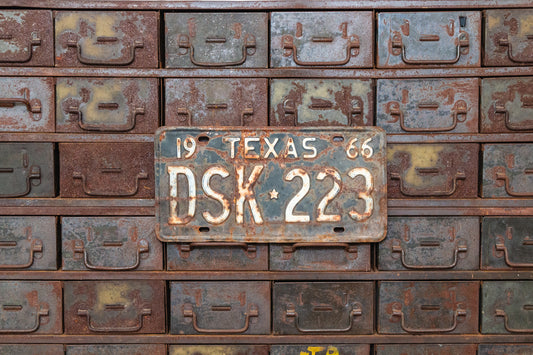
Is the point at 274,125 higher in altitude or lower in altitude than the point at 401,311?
higher

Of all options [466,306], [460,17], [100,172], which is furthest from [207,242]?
[460,17]

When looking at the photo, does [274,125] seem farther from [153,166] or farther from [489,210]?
[489,210]

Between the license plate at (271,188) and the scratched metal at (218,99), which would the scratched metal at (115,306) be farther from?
the scratched metal at (218,99)

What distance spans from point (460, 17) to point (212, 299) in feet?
6.62

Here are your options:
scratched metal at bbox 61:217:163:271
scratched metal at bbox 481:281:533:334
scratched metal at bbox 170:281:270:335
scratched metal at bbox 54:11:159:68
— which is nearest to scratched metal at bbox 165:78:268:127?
scratched metal at bbox 54:11:159:68

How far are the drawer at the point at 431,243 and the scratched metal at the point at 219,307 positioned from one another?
2.39 ft

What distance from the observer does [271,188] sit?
7.18 feet

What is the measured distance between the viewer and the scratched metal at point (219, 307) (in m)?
2.23

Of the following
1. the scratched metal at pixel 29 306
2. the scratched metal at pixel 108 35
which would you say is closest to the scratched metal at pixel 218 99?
the scratched metal at pixel 108 35

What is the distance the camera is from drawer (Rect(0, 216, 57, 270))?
2193mm

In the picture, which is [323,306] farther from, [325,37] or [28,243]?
[28,243]

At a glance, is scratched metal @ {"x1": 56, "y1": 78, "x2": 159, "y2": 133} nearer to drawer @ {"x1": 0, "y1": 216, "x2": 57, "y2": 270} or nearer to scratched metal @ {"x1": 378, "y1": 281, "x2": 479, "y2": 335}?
drawer @ {"x1": 0, "y1": 216, "x2": 57, "y2": 270}

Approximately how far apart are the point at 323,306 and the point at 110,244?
1.22 meters

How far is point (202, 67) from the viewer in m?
2.17
